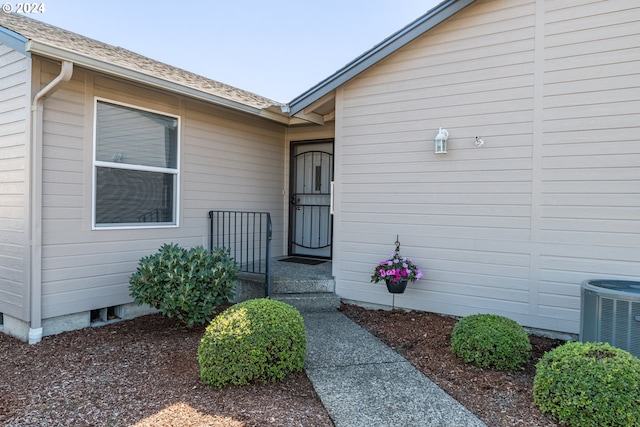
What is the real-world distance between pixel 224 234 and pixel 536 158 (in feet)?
13.3

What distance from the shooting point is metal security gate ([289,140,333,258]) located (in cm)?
653

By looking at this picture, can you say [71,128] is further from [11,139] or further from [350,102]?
[350,102]

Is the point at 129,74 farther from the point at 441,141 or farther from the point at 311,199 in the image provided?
the point at 311,199

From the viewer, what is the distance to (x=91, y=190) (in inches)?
162

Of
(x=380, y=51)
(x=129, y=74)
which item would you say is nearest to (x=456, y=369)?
(x=380, y=51)

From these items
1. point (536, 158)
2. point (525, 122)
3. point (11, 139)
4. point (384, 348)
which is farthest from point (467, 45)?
point (11, 139)

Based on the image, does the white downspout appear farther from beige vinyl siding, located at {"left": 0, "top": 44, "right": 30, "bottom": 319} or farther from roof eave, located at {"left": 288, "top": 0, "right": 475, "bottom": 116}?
roof eave, located at {"left": 288, "top": 0, "right": 475, "bottom": 116}

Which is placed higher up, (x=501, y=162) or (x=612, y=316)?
(x=501, y=162)

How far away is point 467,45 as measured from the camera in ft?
14.1

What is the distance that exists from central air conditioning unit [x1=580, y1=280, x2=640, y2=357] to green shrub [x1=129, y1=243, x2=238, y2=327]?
128 inches

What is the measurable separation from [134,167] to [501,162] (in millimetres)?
4020

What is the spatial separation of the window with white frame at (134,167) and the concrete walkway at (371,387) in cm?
244

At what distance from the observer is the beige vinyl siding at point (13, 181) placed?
3766mm

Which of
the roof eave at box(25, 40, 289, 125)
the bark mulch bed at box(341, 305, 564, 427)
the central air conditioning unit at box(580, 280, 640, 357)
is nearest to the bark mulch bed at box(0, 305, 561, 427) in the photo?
the bark mulch bed at box(341, 305, 564, 427)
